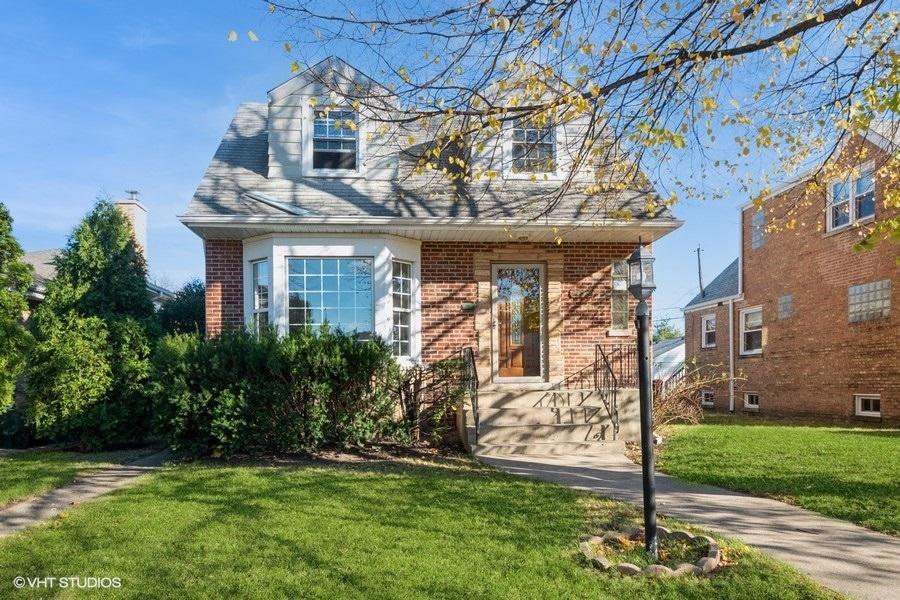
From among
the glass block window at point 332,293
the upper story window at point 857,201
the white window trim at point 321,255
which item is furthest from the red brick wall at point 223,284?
the upper story window at point 857,201

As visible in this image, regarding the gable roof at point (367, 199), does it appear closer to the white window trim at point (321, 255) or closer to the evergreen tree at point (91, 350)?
the white window trim at point (321, 255)

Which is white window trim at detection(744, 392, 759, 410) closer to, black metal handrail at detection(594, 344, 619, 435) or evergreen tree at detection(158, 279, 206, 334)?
black metal handrail at detection(594, 344, 619, 435)

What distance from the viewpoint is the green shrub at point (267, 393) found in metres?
8.31

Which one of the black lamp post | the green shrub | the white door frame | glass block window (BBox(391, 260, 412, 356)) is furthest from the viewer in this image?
the white door frame

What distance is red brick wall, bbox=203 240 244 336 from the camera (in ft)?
34.7

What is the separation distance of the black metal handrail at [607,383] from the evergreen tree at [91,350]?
24.4 ft

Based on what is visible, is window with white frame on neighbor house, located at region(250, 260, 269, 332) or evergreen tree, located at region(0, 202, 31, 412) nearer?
evergreen tree, located at region(0, 202, 31, 412)

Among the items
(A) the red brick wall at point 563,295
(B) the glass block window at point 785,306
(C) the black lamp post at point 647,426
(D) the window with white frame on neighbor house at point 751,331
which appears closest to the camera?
(C) the black lamp post at point 647,426

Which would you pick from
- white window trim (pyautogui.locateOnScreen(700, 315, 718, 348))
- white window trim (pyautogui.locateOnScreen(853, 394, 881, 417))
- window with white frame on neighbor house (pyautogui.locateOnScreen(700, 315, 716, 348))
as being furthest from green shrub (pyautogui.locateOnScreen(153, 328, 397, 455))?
white window trim (pyautogui.locateOnScreen(700, 315, 718, 348))

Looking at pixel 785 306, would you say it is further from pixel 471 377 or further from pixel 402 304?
pixel 402 304

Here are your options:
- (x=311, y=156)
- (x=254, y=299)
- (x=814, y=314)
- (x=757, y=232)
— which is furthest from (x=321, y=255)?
(x=757, y=232)

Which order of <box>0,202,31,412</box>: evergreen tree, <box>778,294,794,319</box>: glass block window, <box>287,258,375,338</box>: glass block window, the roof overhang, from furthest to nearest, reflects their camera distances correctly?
<box>778,294,794,319</box>: glass block window
<box>287,258,375,338</box>: glass block window
the roof overhang
<box>0,202,31,412</box>: evergreen tree

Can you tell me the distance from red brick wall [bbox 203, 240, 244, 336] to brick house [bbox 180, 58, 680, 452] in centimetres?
2

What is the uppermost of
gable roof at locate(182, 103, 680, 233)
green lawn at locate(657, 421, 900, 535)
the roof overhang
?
gable roof at locate(182, 103, 680, 233)
